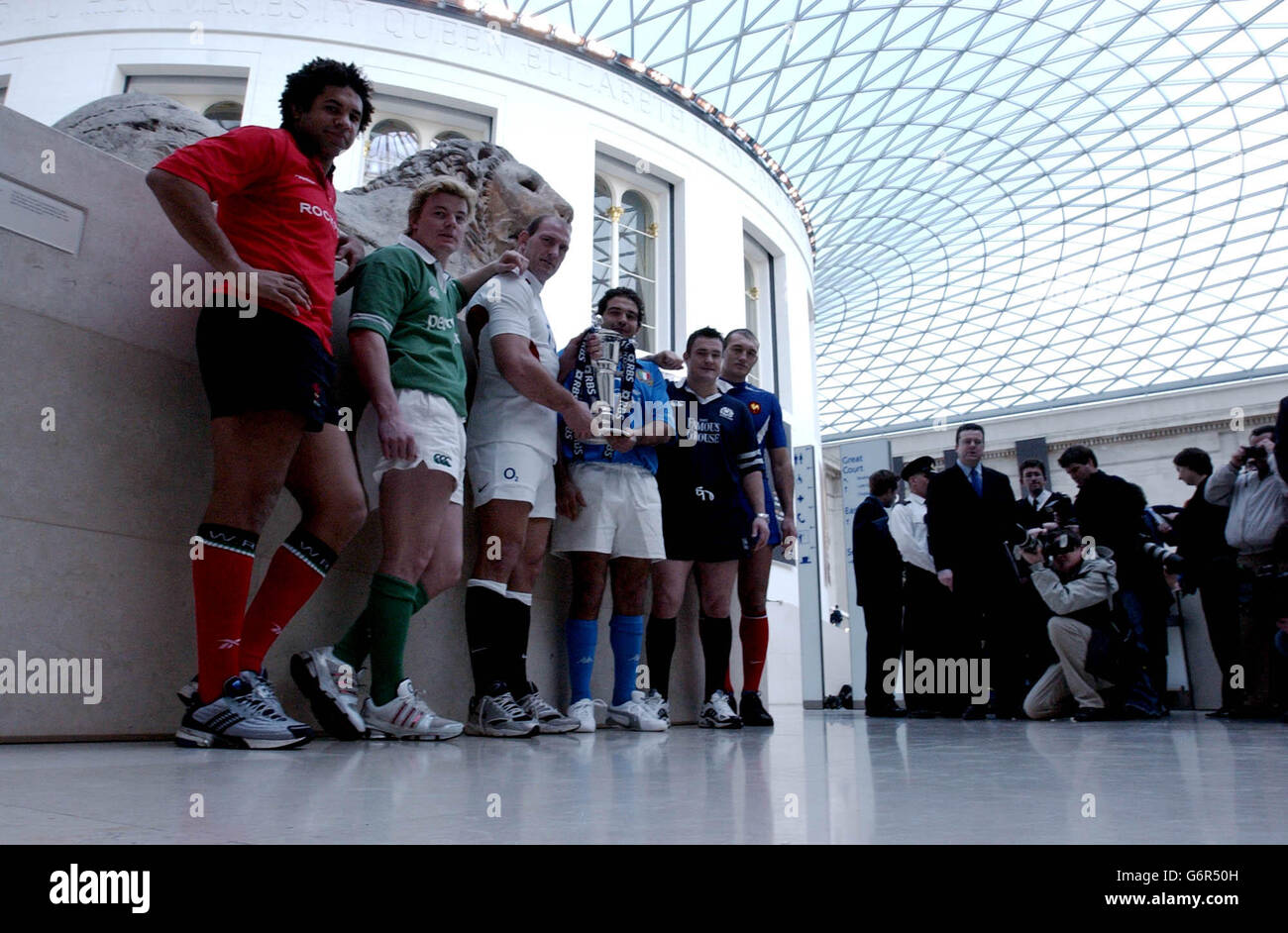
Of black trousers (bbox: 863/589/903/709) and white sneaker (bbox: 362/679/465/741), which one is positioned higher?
white sneaker (bbox: 362/679/465/741)

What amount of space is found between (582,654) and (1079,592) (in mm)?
3679

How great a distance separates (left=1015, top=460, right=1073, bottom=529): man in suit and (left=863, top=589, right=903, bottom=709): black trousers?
4.28ft

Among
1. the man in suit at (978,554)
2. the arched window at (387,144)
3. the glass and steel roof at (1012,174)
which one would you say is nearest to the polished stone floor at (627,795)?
the man in suit at (978,554)

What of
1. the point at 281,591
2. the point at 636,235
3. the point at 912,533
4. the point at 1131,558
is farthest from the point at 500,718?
the point at 636,235

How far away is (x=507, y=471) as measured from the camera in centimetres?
381

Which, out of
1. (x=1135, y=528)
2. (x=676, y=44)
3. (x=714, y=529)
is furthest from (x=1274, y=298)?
(x=714, y=529)

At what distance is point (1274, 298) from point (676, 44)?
27.6m

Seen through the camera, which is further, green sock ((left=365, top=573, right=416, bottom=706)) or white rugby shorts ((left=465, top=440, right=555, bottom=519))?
white rugby shorts ((left=465, top=440, right=555, bottom=519))

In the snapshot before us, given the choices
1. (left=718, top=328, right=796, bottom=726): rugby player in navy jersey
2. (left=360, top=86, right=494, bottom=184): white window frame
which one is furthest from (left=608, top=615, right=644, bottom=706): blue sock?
(left=360, top=86, right=494, bottom=184): white window frame

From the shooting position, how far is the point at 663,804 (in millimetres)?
1428

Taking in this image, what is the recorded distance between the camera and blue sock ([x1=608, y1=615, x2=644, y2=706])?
4.65 metres

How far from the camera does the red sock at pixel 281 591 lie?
287 cm

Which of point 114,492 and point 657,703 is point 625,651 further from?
point 114,492

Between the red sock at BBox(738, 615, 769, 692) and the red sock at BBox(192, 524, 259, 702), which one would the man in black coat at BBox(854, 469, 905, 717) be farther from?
the red sock at BBox(192, 524, 259, 702)
